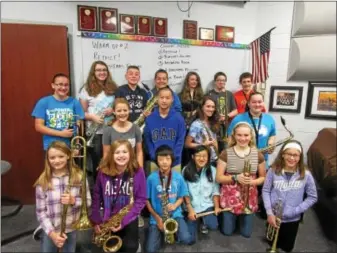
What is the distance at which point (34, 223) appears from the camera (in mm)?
1173

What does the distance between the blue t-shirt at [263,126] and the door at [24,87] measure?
84 cm

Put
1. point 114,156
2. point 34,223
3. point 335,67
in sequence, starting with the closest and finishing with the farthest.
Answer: point 335,67
point 114,156
point 34,223

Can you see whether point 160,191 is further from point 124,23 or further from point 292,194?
point 124,23

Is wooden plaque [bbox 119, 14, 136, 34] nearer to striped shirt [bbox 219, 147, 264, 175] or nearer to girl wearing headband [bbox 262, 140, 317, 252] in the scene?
striped shirt [bbox 219, 147, 264, 175]

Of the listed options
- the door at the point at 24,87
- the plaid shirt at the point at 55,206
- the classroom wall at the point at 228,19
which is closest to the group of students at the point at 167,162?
the plaid shirt at the point at 55,206

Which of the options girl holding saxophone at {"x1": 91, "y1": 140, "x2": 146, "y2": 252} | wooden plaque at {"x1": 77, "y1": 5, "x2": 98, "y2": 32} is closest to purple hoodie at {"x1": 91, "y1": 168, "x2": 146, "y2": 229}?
girl holding saxophone at {"x1": 91, "y1": 140, "x2": 146, "y2": 252}

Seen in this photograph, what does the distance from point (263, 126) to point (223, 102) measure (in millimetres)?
295

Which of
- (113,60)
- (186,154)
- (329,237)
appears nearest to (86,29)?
(113,60)

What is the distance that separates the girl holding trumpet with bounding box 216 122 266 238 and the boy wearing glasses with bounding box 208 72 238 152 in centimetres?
7

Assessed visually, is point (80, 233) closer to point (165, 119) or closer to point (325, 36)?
point (165, 119)

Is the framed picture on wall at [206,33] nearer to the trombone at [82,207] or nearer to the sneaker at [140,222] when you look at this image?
the trombone at [82,207]

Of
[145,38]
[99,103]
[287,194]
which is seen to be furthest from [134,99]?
[287,194]

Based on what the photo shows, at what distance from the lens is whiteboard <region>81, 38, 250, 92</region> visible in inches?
45.6

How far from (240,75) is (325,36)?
2.07 ft
